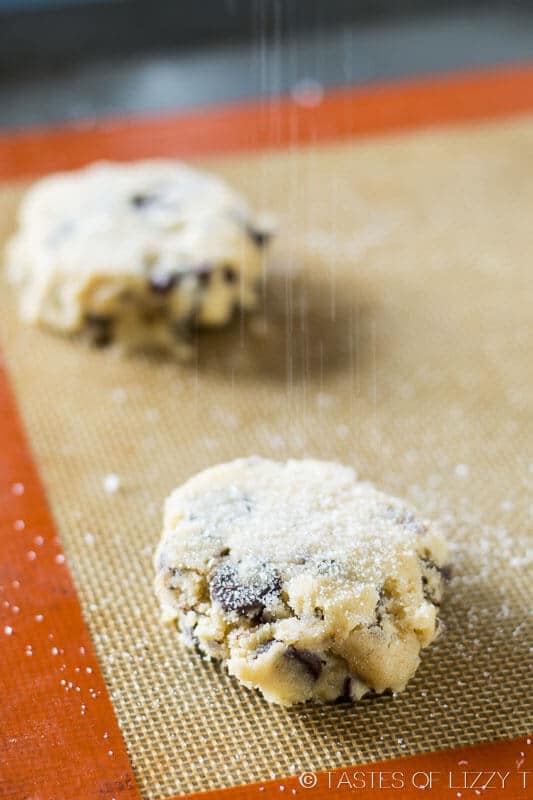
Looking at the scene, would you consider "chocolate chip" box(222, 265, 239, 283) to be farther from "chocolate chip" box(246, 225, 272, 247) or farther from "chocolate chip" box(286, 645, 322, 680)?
"chocolate chip" box(286, 645, 322, 680)

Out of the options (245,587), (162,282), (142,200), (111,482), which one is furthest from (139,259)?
(245,587)

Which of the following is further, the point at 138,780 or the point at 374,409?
the point at 374,409

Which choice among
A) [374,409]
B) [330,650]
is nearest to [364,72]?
[374,409]

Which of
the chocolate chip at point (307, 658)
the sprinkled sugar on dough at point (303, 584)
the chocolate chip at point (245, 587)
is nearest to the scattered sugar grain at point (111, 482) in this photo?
the sprinkled sugar on dough at point (303, 584)

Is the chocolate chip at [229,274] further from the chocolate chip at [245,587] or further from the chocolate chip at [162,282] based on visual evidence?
the chocolate chip at [245,587]

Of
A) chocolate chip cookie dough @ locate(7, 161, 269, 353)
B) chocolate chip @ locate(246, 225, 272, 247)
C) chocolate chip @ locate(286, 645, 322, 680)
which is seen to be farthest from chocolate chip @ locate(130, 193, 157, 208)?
chocolate chip @ locate(286, 645, 322, 680)

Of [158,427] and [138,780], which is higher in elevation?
[158,427]

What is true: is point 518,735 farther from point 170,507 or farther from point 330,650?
point 170,507
